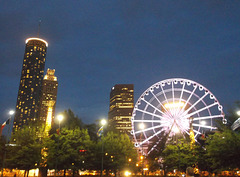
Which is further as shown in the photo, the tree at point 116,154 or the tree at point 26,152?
the tree at point 116,154

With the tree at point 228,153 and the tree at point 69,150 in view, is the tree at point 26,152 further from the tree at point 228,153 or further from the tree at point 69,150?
the tree at point 228,153

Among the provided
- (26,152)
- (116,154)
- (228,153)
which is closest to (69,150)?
(26,152)

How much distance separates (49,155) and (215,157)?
2672 cm

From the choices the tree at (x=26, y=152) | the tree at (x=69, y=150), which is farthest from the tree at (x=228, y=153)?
the tree at (x=26, y=152)

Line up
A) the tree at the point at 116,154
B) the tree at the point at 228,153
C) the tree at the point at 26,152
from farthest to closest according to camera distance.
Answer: the tree at the point at 116,154, the tree at the point at 26,152, the tree at the point at 228,153

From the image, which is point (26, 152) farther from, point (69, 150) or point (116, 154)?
point (116, 154)

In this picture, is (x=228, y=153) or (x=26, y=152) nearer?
(x=228, y=153)

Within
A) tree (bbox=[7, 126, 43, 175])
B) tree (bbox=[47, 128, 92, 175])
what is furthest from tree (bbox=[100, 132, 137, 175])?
tree (bbox=[7, 126, 43, 175])

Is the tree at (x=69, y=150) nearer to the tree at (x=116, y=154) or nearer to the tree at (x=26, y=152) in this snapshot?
the tree at (x=26, y=152)

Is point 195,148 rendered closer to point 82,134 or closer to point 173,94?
point 173,94

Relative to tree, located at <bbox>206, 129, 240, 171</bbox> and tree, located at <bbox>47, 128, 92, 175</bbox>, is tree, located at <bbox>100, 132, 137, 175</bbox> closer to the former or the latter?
tree, located at <bbox>47, 128, 92, 175</bbox>

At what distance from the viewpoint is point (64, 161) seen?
43.3m

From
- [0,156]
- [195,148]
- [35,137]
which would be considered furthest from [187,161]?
[0,156]

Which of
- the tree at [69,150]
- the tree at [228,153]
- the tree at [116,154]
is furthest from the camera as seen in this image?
the tree at [116,154]
